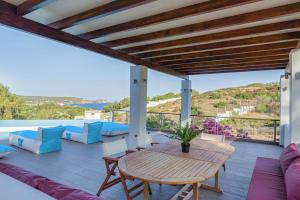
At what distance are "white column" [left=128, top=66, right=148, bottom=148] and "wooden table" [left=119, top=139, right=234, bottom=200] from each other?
250cm

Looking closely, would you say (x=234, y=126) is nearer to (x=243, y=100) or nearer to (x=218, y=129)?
(x=218, y=129)

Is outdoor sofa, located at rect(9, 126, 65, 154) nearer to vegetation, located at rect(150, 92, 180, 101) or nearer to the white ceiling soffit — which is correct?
the white ceiling soffit

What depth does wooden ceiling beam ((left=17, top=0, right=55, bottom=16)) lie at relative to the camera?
2642mm

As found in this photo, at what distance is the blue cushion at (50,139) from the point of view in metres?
4.94

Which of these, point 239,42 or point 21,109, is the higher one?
point 239,42

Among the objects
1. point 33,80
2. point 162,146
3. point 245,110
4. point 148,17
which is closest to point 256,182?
point 162,146

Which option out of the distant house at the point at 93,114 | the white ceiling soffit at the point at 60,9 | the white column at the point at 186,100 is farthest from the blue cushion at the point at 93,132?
the distant house at the point at 93,114

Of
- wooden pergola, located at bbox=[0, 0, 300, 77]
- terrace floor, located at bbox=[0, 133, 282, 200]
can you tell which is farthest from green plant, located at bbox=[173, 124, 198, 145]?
wooden pergola, located at bbox=[0, 0, 300, 77]

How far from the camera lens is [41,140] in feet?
16.1

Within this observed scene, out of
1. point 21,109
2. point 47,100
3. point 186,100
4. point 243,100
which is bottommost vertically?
point 21,109

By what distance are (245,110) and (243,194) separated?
24.8ft

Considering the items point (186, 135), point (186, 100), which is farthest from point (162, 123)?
point (186, 135)

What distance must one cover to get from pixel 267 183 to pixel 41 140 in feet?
16.0

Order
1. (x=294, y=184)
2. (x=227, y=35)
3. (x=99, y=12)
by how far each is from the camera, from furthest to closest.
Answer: (x=227, y=35) < (x=99, y=12) < (x=294, y=184)
